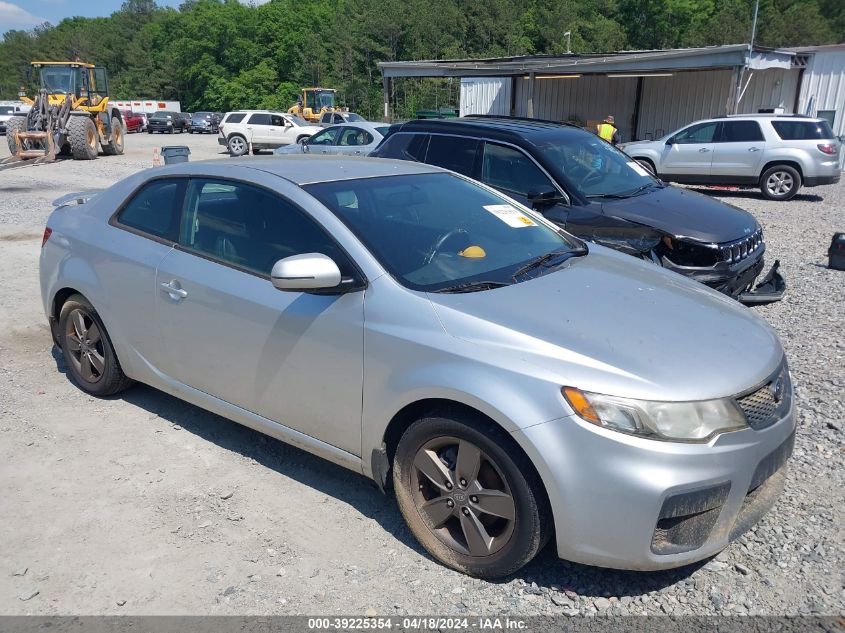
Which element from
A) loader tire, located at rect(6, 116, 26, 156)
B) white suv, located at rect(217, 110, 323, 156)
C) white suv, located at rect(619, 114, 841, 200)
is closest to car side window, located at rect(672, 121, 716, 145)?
white suv, located at rect(619, 114, 841, 200)

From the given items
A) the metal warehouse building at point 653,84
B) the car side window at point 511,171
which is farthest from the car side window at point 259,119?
the car side window at point 511,171

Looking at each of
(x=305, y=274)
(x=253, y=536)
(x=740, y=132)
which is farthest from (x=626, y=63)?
(x=253, y=536)

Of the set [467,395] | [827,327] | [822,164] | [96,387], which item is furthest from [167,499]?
[822,164]

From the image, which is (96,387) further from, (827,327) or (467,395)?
(827,327)

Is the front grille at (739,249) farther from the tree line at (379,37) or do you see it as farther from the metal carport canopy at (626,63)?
the tree line at (379,37)

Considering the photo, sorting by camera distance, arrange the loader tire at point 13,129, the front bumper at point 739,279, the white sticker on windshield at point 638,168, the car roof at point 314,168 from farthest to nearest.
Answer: the loader tire at point 13,129, the white sticker on windshield at point 638,168, the front bumper at point 739,279, the car roof at point 314,168

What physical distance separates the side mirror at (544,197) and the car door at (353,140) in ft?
33.7

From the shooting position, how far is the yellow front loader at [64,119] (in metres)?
22.1

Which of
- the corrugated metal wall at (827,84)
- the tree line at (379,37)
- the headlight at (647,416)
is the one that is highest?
the tree line at (379,37)

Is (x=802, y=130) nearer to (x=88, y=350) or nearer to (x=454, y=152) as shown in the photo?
(x=454, y=152)

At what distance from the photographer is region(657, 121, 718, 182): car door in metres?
15.5

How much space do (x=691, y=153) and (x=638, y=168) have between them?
30.4 feet

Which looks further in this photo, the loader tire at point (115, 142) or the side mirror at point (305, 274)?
the loader tire at point (115, 142)

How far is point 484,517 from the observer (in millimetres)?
2850
